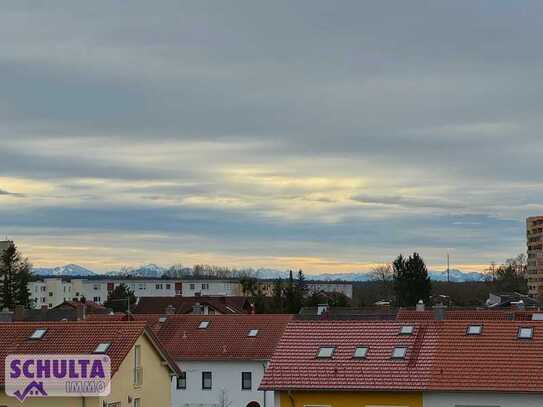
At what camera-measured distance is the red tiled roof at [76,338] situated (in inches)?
1487

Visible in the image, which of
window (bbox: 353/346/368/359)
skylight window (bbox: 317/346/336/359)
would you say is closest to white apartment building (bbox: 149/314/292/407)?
skylight window (bbox: 317/346/336/359)

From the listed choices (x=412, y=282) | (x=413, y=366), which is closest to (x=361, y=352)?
(x=413, y=366)

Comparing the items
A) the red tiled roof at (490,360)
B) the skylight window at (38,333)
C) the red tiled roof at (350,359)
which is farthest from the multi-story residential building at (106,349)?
the red tiled roof at (490,360)

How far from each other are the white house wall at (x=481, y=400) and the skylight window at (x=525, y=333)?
279cm

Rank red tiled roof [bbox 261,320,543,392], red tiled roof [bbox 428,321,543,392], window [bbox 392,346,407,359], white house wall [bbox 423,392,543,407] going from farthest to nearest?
window [bbox 392,346,407,359] → red tiled roof [bbox 261,320,543,392] → red tiled roof [bbox 428,321,543,392] → white house wall [bbox 423,392,543,407]

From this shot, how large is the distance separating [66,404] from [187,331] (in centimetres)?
2332

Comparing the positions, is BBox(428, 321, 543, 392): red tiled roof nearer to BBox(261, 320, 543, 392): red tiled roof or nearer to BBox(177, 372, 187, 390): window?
BBox(261, 320, 543, 392): red tiled roof

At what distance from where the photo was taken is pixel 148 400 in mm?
40500

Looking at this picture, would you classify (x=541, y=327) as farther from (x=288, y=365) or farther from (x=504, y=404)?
(x=288, y=365)

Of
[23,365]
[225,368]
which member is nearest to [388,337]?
[23,365]

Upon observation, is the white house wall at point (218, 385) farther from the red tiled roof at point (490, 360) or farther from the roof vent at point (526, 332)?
the roof vent at point (526, 332)

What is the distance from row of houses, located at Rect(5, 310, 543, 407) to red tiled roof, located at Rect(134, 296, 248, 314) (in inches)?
2279

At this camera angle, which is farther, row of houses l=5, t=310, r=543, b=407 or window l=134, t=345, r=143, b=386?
window l=134, t=345, r=143, b=386

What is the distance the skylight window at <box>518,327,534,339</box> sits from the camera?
113ft
